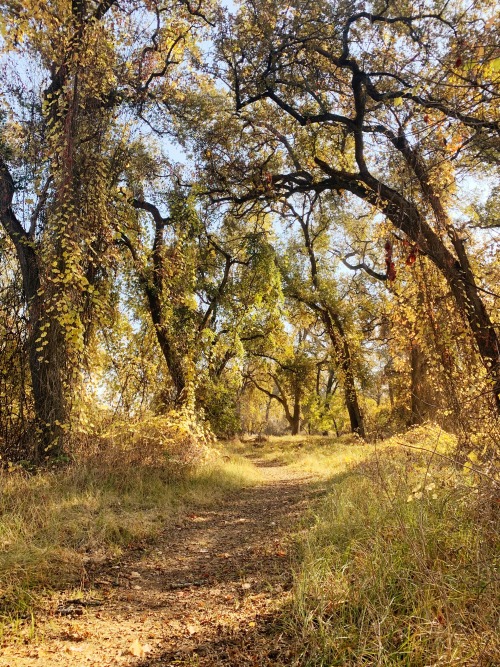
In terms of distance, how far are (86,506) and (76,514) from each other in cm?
32

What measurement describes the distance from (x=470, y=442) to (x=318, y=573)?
6.88 feet

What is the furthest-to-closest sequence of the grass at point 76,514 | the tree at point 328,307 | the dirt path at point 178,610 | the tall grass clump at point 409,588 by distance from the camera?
1. the tree at point 328,307
2. the grass at point 76,514
3. the dirt path at point 178,610
4. the tall grass clump at point 409,588

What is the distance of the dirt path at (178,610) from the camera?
2.45 m

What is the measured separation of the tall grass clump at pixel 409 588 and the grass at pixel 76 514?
6.20ft

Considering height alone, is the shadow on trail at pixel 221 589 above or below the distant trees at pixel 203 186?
below

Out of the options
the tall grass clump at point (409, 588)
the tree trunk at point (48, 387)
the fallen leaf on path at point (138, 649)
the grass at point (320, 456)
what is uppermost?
the tree trunk at point (48, 387)

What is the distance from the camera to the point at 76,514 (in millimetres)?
4461

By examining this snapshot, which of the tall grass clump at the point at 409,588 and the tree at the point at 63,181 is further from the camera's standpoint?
the tree at the point at 63,181

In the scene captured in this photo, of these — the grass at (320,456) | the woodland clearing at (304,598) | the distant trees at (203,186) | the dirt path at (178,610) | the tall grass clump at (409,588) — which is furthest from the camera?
the grass at (320,456)

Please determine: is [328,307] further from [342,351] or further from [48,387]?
[48,387]

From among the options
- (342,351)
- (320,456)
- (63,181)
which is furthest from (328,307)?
(63,181)

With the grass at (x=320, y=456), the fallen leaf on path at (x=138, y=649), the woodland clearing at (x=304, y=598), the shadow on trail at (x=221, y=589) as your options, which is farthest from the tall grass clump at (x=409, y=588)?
the grass at (x=320, y=456)

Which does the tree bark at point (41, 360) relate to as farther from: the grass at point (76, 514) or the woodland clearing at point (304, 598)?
the woodland clearing at point (304, 598)

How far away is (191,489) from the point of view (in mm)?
6965
